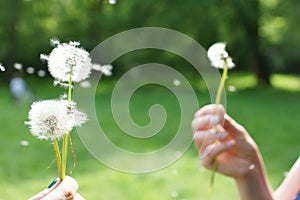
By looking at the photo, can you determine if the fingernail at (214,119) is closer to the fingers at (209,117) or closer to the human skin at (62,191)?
the fingers at (209,117)

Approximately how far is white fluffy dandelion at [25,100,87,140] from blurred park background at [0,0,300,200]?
2523 millimetres

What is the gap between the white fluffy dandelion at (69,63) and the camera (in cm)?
46

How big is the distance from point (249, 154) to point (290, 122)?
5.65 m

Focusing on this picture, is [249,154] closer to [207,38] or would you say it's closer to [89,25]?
[207,38]

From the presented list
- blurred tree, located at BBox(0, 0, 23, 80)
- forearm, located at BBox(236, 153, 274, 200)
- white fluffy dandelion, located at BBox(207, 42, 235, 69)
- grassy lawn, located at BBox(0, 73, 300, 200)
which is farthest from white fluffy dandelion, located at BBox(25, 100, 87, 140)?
blurred tree, located at BBox(0, 0, 23, 80)

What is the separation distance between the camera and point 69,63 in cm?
46

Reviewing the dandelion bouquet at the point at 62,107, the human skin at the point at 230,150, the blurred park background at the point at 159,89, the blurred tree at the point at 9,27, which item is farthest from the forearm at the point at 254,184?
the blurred tree at the point at 9,27

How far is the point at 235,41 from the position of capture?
392 inches

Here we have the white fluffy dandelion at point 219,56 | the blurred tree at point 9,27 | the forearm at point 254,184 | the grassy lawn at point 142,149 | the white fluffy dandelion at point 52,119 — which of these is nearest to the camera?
the white fluffy dandelion at point 52,119

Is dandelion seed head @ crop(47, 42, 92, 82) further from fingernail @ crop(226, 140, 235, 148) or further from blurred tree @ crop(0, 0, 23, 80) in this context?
blurred tree @ crop(0, 0, 23, 80)

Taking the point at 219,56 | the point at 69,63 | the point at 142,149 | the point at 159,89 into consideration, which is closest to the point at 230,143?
the point at 219,56

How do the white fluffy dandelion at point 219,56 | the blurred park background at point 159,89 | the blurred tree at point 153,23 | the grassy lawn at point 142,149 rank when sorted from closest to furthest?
the white fluffy dandelion at point 219,56 → the grassy lawn at point 142,149 → the blurred park background at point 159,89 → the blurred tree at point 153,23


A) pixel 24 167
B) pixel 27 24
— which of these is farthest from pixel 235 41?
pixel 24 167

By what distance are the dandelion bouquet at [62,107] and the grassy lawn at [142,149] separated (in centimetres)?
131
